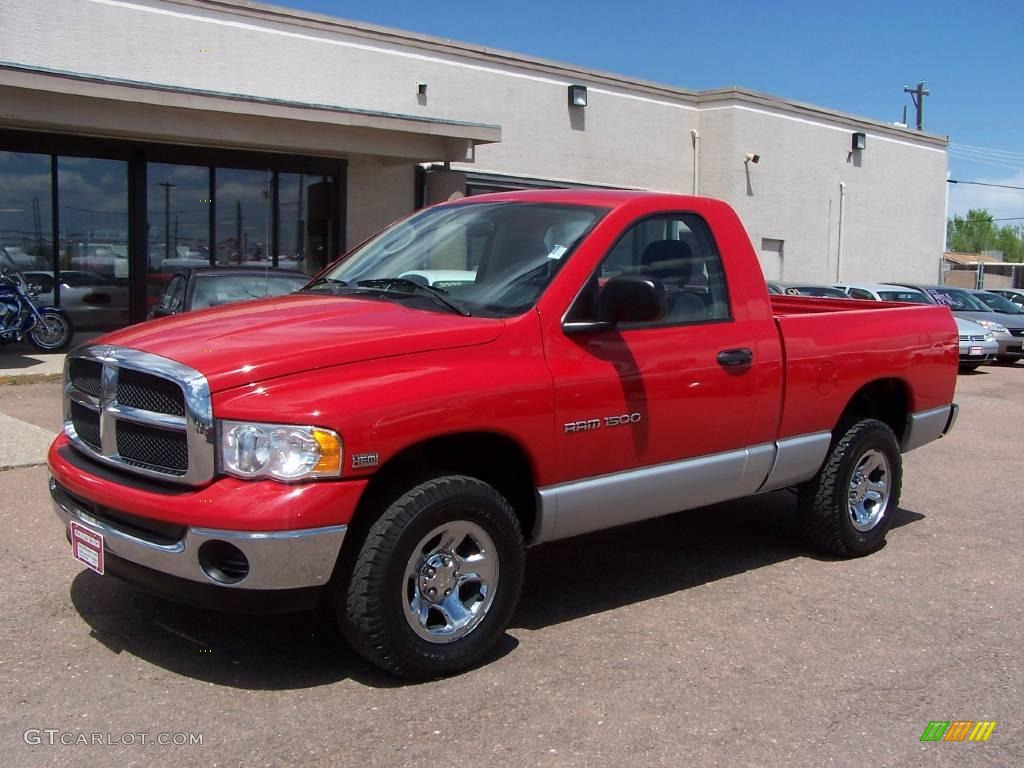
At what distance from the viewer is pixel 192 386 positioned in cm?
372

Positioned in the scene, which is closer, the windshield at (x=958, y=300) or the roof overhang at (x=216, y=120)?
the roof overhang at (x=216, y=120)

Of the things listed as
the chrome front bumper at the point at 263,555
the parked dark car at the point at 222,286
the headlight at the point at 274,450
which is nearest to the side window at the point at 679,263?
the headlight at the point at 274,450

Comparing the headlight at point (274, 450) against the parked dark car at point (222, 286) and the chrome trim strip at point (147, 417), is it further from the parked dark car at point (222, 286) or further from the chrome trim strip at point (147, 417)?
the parked dark car at point (222, 286)

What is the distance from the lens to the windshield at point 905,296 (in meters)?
18.5

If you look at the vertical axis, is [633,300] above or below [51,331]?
above

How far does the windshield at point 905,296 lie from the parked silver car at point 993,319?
240 millimetres

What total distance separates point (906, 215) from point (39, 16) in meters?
25.6

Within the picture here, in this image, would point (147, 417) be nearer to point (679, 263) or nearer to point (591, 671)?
point (591, 671)

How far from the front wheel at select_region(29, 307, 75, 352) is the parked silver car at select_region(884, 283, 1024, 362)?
49.1 feet

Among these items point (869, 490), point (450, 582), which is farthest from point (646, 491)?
point (869, 490)

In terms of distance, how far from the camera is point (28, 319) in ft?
48.8

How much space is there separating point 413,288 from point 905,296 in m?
16.0

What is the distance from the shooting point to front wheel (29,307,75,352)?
594 inches

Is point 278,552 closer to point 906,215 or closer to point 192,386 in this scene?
point 192,386
